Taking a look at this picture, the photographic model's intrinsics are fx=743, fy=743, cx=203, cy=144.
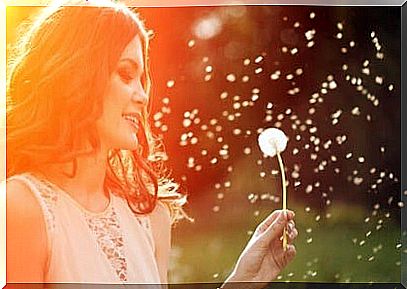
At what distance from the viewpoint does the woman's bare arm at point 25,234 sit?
2.39 m

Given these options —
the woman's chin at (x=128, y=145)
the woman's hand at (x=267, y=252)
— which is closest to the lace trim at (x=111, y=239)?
the woman's chin at (x=128, y=145)

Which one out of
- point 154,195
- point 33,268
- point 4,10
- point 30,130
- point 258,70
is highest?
point 4,10

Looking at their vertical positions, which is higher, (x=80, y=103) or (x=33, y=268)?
(x=80, y=103)

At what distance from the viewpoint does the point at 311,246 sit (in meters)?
2.42

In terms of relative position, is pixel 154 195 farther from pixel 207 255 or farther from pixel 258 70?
pixel 258 70

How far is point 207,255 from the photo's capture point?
241cm

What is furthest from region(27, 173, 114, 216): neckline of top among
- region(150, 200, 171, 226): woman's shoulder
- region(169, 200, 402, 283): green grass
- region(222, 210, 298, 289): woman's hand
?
region(222, 210, 298, 289): woman's hand

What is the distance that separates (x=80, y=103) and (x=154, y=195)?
383 millimetres

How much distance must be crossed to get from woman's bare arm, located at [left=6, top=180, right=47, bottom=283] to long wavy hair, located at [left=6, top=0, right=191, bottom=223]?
84mm

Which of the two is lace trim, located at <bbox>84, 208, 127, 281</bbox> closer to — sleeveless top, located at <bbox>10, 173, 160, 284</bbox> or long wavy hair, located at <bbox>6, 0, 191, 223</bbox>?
sleeveless top, located at <bbox>10, 173, 160, 284</bbox>

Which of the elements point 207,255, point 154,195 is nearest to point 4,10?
point 154,195

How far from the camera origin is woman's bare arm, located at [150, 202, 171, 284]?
2.43 m

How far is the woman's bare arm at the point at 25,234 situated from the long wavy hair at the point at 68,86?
8 centimetres

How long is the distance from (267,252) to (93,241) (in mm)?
568
